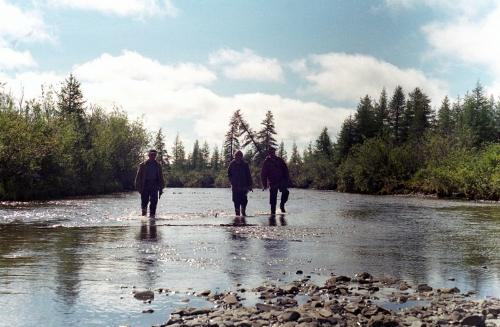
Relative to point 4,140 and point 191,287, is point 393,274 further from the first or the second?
point 4,140

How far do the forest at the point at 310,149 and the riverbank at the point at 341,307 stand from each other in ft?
109

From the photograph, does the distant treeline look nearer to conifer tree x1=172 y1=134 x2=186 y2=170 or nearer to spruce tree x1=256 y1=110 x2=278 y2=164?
spruce tree x1=256 y1=110 x2=278 y2=164

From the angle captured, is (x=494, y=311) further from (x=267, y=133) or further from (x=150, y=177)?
(x=267, y=133)

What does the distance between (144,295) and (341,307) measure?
8.99 ft

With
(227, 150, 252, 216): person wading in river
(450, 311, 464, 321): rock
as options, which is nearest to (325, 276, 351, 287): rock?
(450, 311, 464, 321): rock

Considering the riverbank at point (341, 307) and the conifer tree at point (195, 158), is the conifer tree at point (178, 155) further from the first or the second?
the riverbank at point (341, 307)

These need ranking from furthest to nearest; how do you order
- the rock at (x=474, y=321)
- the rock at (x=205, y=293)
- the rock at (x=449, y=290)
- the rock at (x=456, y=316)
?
the rock at (x=449, y=290) → the rock at (x=205, y=293) → the rock at (x=456, y=316) → the rock at (x=474, y=321)

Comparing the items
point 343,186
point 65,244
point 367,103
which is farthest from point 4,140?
point 367,103

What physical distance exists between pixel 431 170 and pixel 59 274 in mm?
56695

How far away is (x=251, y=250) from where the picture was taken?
11672 millimetres

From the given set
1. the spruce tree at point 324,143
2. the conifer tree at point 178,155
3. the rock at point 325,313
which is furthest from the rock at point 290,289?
the conifer tree at point 178,155

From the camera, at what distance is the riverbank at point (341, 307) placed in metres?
5.93

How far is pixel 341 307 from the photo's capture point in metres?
6.51

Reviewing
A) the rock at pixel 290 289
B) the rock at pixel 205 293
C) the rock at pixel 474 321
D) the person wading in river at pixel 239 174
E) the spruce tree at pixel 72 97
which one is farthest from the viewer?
the spruce tree at pixel 72 97
